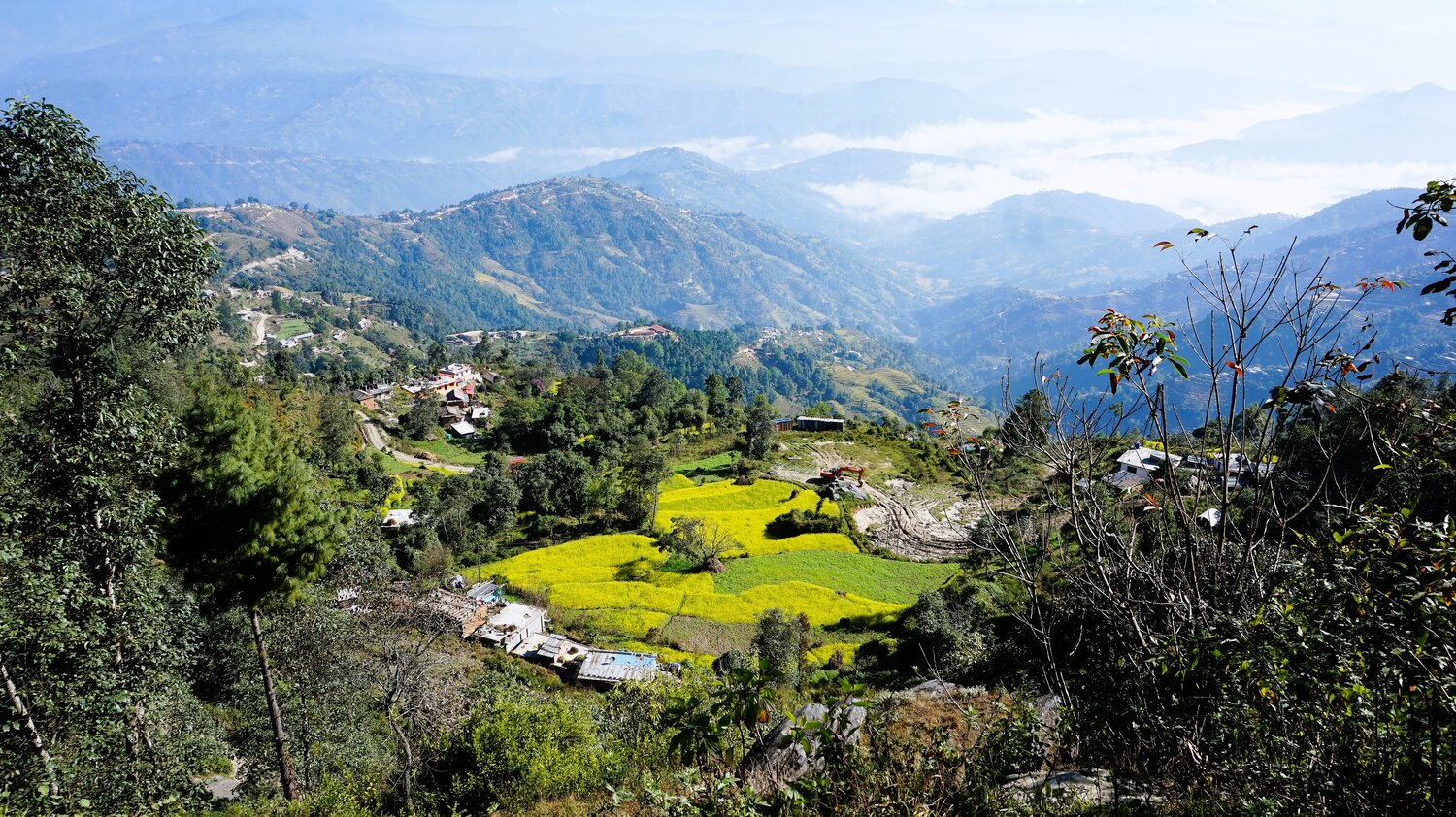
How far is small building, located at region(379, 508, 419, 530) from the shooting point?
41.2 m

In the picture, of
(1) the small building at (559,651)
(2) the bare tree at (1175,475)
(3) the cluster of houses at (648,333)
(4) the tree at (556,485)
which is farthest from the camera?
(3) the cluster of houses at (648,333)

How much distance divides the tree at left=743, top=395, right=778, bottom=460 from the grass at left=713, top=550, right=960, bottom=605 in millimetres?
17707

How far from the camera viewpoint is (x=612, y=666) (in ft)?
83.0

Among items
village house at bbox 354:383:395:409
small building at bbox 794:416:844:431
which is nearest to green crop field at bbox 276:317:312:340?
village house at bbox 354:383:395:409

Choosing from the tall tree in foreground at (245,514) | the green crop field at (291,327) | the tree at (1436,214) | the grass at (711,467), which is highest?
the tree at (1436,214)

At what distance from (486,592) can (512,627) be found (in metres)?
3.74

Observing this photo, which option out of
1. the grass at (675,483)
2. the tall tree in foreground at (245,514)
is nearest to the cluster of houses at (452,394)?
the grass at (675,483)

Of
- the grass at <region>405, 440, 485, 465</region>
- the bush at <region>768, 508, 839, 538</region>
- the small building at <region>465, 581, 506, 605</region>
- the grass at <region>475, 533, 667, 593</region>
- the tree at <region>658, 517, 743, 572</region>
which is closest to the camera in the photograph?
the small building at <region>465, 581, 506, 605</region>

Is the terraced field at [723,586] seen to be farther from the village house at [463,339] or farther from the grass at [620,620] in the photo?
the village house at [463,339]

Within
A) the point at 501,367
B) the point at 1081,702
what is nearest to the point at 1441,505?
the point at 1081,702

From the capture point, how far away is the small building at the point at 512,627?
27.3m

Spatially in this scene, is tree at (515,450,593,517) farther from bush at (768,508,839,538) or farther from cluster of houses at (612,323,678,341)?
cluster of houses at (612,323,678,341)

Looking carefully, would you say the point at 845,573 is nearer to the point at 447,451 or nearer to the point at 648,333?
the point at 447,451

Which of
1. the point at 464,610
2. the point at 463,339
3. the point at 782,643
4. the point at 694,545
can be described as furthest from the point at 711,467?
the point at 463,339
